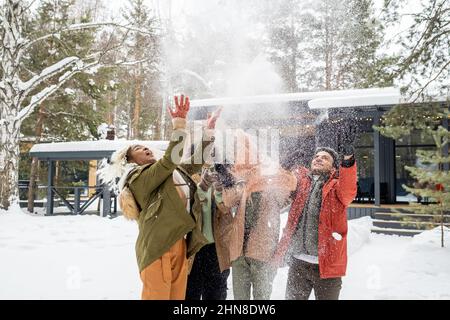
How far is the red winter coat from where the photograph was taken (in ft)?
8.16

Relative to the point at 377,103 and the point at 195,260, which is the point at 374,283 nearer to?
the point at 195,260

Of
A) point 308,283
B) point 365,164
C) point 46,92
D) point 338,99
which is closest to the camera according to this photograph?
point 308,283

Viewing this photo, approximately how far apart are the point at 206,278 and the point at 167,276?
0.51m

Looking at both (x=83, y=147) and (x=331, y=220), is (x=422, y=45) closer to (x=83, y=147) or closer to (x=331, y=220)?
(x=331, y=220)

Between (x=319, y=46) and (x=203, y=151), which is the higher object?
(x=319, y=46)

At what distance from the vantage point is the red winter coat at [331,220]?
8.16 feet

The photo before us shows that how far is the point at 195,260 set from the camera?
2748mm

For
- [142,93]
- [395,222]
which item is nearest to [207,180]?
[395,222]

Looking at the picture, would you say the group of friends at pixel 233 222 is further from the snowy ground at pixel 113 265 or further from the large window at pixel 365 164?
the large window at pixel 365 164

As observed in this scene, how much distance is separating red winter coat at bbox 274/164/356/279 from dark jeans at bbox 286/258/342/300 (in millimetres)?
70

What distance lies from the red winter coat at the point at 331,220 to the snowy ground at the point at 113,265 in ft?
4.69

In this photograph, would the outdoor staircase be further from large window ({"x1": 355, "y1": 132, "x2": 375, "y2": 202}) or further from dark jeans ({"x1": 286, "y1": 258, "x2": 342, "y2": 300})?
dark jeans ({"x1": 286, "y1": 258, "x2": 342, "y2": 300})

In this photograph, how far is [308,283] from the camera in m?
2.59

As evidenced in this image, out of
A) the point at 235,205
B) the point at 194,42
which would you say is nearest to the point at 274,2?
the point at 194,42
